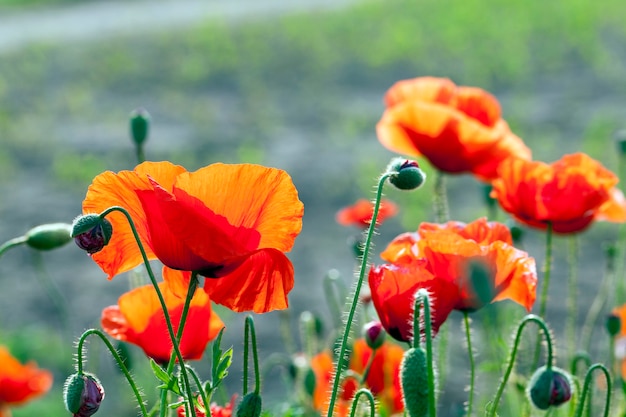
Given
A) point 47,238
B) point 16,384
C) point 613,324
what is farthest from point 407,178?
point 16,384

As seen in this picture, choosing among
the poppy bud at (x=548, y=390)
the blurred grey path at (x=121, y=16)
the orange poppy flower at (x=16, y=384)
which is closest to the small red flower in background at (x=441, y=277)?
the poppy bud at (x=548, y=390)

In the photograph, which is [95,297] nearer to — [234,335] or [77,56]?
[234,335]

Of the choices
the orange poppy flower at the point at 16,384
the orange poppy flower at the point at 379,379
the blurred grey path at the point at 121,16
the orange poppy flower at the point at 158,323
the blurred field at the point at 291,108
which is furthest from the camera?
the blurred grey path at the point at 121,16

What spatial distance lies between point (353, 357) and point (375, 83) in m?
5.47

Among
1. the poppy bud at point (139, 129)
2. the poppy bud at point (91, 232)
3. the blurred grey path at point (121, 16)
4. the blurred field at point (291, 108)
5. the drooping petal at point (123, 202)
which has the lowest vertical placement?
the poppy bud at point (91, 232)

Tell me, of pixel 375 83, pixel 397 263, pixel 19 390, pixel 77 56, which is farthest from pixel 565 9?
pixel 397 263

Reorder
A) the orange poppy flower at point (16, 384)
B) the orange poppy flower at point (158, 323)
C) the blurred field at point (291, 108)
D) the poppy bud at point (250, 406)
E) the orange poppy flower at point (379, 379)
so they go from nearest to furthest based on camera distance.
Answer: the poppy bud at point (250, 406)
the orange poppy flower at point (158, 323)
the orange poppy flower at point (379, 379)
the orange poppy flower at point (16, 384)
the blurred field at point (291, 108)

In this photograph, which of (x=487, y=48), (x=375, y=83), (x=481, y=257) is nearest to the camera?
(x=481, y=257)

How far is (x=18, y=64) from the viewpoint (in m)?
7.60

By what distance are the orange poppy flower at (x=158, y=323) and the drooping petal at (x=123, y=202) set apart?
11 centimetres

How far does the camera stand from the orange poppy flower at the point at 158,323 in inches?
47.1

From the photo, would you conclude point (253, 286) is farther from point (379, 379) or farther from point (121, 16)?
point (121, 16)

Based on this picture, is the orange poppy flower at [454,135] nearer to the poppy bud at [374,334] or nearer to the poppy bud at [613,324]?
the poppy bud at [613,324]

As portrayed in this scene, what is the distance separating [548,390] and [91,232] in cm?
50
